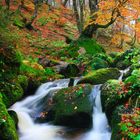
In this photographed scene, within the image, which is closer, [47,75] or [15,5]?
[47,75]

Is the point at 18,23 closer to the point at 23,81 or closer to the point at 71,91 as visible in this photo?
the point at 23,81

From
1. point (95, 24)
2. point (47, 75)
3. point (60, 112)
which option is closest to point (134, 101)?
point (60, 112)

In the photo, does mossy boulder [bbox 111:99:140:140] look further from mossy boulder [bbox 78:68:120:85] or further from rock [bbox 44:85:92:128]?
mossy boulder [bbox 78:68:120:85]

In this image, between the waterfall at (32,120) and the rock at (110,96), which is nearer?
the rock at (110,96)

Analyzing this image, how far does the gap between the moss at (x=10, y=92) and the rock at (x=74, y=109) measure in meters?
1.38

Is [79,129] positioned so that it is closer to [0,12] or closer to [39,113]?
[39,113]

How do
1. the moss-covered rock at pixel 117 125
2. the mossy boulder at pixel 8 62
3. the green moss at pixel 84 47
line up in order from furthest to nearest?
the green moss at pixel 84 47, the mossy boulder at pixel 8 62, the moss-covered rock at pixel 117 125

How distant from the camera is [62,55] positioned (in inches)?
655

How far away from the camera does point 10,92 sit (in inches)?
398

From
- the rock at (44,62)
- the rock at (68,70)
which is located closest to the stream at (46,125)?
the rock at (68,70)

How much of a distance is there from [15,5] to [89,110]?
63.7 feet

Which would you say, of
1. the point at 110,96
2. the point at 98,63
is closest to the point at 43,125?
the point at 110,96

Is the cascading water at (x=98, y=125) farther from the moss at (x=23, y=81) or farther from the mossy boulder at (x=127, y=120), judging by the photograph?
the moss at (x=23, y=81)

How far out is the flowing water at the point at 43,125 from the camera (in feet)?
28.2
